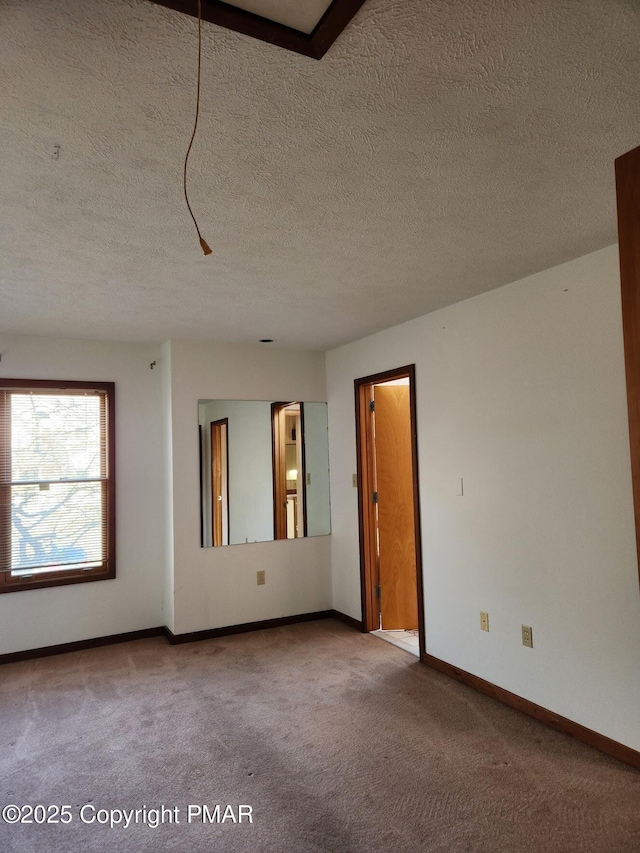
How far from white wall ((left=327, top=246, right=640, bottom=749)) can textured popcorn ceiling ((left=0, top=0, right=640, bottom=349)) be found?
373 millimetres

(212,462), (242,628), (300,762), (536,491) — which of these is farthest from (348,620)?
(536,491)

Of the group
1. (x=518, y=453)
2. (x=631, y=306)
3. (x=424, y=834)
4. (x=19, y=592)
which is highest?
(x=631, y=306)

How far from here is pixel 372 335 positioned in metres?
4.61

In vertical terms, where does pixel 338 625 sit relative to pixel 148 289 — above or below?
below

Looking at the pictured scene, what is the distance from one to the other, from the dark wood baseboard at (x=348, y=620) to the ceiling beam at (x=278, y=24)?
4.25 metres

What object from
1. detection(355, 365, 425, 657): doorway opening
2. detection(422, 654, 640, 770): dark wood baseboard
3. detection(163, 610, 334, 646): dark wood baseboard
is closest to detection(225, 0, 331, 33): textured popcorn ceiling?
detection(422, 654, 640, 770): dark wood baseboard

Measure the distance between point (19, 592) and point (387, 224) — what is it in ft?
12.4

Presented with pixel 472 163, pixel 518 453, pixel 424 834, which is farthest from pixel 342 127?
pixel 424 834

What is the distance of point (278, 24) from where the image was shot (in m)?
1.27

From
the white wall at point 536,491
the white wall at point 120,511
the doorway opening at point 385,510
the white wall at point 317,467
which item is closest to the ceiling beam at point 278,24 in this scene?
→ the white wall at point 536,491

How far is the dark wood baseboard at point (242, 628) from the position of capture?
14.9ft

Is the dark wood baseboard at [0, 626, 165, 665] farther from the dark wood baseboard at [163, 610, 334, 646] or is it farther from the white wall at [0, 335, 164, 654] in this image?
the dark wood baseboard at [163, 610, 334, 646]

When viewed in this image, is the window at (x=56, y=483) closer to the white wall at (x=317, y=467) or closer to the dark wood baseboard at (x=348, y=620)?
the white wall at (x=317, y=467)

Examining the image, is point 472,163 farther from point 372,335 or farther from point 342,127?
point 372,335
